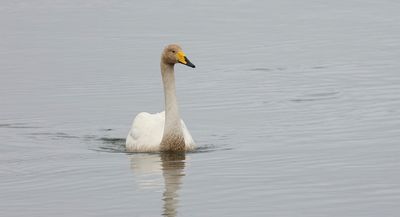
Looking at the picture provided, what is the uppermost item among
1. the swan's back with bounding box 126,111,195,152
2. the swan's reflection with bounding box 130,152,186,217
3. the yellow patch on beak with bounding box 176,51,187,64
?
the yellow patch on beak with bounding box 176,51,187,64

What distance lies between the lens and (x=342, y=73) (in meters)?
23.3

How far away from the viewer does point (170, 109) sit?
17.4 m

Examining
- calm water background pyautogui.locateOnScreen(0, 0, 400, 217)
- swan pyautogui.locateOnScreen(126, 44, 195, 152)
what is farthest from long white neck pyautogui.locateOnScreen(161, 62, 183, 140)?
calm water background pyautogui.locateOnScreen(0, 0, 400, 217)

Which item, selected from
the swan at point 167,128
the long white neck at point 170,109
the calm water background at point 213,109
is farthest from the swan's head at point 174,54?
the calm water background at point 213,109

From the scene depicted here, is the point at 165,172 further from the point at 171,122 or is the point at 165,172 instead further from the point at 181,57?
the point at 181,57

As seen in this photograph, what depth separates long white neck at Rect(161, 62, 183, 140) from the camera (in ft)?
56.1

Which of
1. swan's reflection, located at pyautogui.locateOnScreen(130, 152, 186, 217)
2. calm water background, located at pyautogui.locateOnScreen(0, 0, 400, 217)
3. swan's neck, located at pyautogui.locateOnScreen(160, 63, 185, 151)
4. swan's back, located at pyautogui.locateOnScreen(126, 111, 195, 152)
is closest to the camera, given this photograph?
swan's reflection, located at pyautogui.locateOnScreen(130, 152, 186, 217)

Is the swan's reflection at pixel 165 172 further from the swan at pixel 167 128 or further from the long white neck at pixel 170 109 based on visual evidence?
the long white neck at pixel 170 109

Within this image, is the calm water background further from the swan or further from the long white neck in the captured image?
the long white neck

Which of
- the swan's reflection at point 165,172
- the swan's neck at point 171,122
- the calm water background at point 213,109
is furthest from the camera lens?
the swan's neck at point 171,122

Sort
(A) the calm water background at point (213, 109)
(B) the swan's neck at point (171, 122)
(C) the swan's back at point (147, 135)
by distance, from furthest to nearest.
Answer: (C) the swan's back at point (147, 135)
(B) the swan's neck at point (171, 122)
(A) the calm water background at point (213, 109)

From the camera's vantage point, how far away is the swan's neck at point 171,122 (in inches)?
670

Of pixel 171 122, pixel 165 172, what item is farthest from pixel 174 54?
pixel 165 172

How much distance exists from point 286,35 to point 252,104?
8.82 metres
